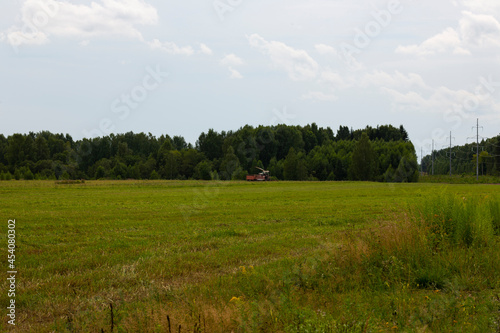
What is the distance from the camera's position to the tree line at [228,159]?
11438 centimetres

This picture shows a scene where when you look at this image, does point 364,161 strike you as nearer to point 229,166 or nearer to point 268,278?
point 229,166

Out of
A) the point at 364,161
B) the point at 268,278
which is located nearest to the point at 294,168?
the point at 364,161

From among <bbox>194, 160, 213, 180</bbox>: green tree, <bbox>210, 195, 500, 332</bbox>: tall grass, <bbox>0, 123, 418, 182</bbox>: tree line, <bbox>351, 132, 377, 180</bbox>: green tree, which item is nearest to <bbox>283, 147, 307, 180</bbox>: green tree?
<bbox>0, 123, 418, 182</bbox>: tree line

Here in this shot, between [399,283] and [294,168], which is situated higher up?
[294,168]

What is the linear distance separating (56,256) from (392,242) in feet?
29.5

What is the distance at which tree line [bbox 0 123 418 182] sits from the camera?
11438 cm

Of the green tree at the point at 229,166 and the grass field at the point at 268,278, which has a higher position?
the green tree at the point at 229,166

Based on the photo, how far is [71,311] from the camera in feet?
24.3

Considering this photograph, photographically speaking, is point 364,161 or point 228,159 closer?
point 228,159

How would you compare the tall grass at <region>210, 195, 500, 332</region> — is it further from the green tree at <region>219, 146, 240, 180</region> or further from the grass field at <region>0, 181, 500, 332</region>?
the green tree at <region>219, 146, 240, 180</region>

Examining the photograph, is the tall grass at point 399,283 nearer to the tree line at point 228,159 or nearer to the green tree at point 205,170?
the tree line at point 228,159

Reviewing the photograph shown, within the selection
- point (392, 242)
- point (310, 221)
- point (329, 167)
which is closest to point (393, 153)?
point (329, 167)

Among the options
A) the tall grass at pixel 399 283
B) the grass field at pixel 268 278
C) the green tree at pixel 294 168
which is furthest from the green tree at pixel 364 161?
the tall grass at pixel 399 283

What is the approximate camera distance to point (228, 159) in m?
112
